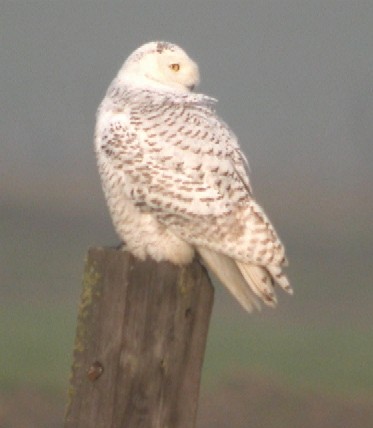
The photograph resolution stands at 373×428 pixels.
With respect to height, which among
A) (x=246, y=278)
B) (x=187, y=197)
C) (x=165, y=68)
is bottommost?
(x=246, y=278)

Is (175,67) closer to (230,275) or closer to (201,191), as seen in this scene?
(201,191)

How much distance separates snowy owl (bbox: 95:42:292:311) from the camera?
3117mm

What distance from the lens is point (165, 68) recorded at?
387cm

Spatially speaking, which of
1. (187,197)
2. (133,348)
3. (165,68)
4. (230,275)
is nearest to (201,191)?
(187,197)

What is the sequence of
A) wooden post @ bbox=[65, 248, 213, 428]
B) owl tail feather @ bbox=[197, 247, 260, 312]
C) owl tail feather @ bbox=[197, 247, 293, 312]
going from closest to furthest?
wooden post @ bbox=[65, 248, 213, 428] < owl tail feather @ bbox=[197, 247, 293, 312] < owl tail feather @ bbox=[197, 247, 260, 312]

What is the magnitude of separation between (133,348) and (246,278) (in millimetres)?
830

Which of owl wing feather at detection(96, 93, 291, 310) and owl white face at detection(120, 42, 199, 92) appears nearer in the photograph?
owl wing feather at detection(96, 93, 291, 310)

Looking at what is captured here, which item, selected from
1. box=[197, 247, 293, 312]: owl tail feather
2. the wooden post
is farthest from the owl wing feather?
the wooden post

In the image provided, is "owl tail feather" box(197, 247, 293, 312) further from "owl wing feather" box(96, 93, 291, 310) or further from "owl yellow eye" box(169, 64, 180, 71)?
"owl yellow eye" box(169, 64, 180, 71)

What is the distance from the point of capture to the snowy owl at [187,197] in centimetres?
312

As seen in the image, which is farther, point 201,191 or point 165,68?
point 165,68

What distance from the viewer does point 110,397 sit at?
2.38 metres

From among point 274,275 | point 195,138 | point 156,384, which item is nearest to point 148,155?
point 195,138

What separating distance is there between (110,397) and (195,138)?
1223mm
